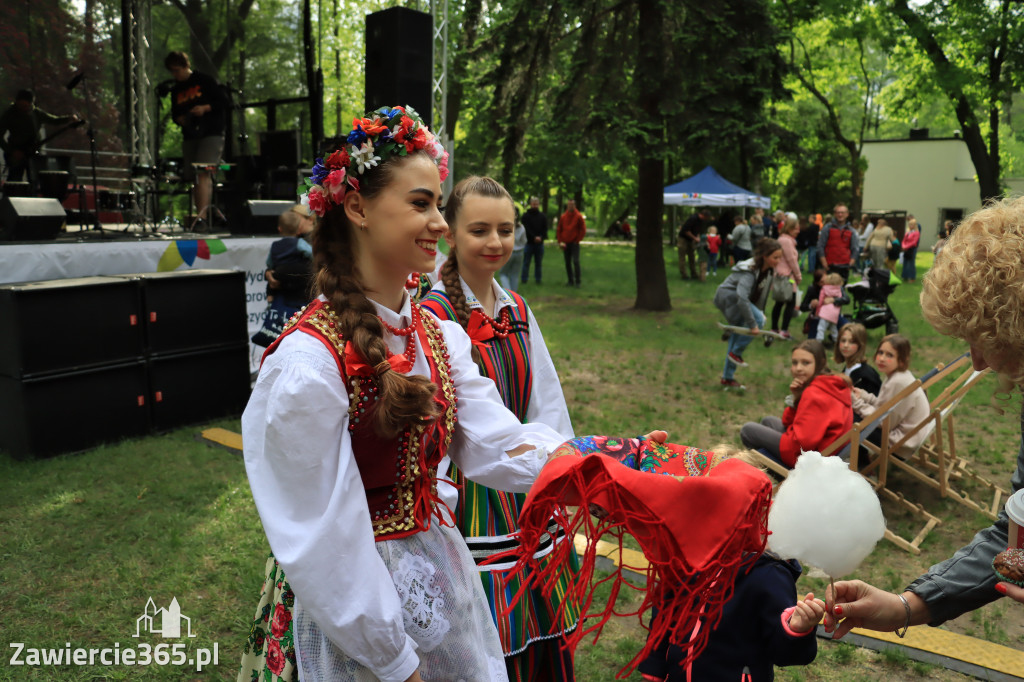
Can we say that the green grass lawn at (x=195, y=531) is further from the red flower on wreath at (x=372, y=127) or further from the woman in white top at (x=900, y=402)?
the red flower on wreath at (x=372, y=127)

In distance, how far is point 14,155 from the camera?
9.73 metres

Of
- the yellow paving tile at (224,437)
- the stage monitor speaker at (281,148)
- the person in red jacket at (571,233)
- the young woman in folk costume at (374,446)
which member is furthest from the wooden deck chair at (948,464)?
the person in red jacket at (571,233)

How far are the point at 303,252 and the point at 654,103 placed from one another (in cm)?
733

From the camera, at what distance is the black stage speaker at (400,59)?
7.88 meters

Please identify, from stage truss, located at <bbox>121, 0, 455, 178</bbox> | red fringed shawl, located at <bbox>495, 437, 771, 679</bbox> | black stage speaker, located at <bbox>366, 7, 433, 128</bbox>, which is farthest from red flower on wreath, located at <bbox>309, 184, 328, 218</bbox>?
stage truss, located at <bbox>121, 0, 455, 178</bbox>

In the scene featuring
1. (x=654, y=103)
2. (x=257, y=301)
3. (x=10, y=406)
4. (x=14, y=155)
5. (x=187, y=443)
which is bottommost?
(x=187, y=443)

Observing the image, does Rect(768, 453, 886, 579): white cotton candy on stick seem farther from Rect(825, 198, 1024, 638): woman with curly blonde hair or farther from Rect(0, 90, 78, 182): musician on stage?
Rect(0, 90, 78, 182): musician on stage

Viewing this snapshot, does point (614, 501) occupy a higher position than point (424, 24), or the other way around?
point (424, 24)

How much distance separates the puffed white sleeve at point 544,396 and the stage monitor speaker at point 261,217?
7289 millimetres

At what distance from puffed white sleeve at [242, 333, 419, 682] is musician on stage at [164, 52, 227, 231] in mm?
9393

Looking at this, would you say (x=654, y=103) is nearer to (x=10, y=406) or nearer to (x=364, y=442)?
(x=10, y=406)

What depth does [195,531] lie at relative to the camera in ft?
15.6

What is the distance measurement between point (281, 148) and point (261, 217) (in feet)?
10.7

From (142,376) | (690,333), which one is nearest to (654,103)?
(690,333)
